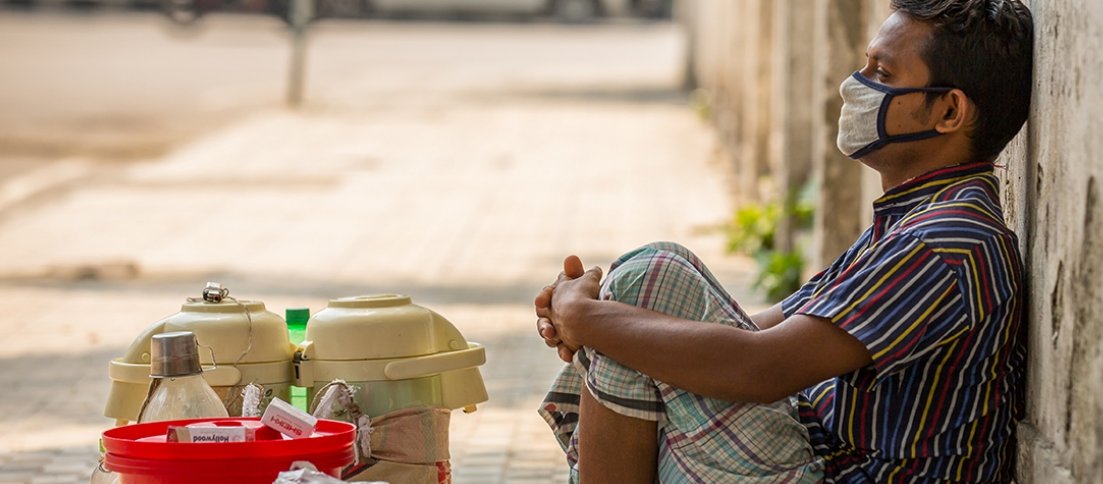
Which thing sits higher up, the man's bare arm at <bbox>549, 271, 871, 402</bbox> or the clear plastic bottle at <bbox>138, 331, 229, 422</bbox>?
the man's bare arm at <bbox>549, 271, 871, 402</bbox>

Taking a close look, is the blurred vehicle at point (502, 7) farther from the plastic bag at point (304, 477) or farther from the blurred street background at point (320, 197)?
the plastic bag at point (304, 477)

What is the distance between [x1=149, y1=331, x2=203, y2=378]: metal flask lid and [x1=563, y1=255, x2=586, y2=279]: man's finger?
0.72 metres

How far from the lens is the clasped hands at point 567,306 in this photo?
10.3 feet

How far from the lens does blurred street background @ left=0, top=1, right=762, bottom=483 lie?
6.67m

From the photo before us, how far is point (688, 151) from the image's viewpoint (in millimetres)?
16094

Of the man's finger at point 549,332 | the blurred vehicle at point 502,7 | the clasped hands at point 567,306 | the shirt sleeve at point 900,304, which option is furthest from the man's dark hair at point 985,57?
the blurred vehicle at point 502,7

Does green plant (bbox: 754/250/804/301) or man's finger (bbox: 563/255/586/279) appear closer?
man's finger (bbox: 563/255/586/279)

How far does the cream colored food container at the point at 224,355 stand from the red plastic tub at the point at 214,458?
0.48 m

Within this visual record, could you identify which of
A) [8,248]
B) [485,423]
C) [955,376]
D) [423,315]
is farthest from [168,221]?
[955,376]

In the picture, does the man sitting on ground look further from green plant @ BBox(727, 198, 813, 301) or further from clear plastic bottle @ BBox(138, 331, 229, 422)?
green plant @ BBox(727, 198, 813, 301)

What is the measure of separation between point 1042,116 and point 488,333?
15.3 ft

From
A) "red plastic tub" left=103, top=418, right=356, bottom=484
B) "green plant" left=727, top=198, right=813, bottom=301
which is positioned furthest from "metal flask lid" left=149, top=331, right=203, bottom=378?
"green plant" left=727, top=198, right=813, bottom=301

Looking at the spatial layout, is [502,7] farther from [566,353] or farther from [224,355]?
[566,353]

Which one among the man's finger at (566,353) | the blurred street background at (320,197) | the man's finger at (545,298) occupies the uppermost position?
the man's finger at (545,298)
